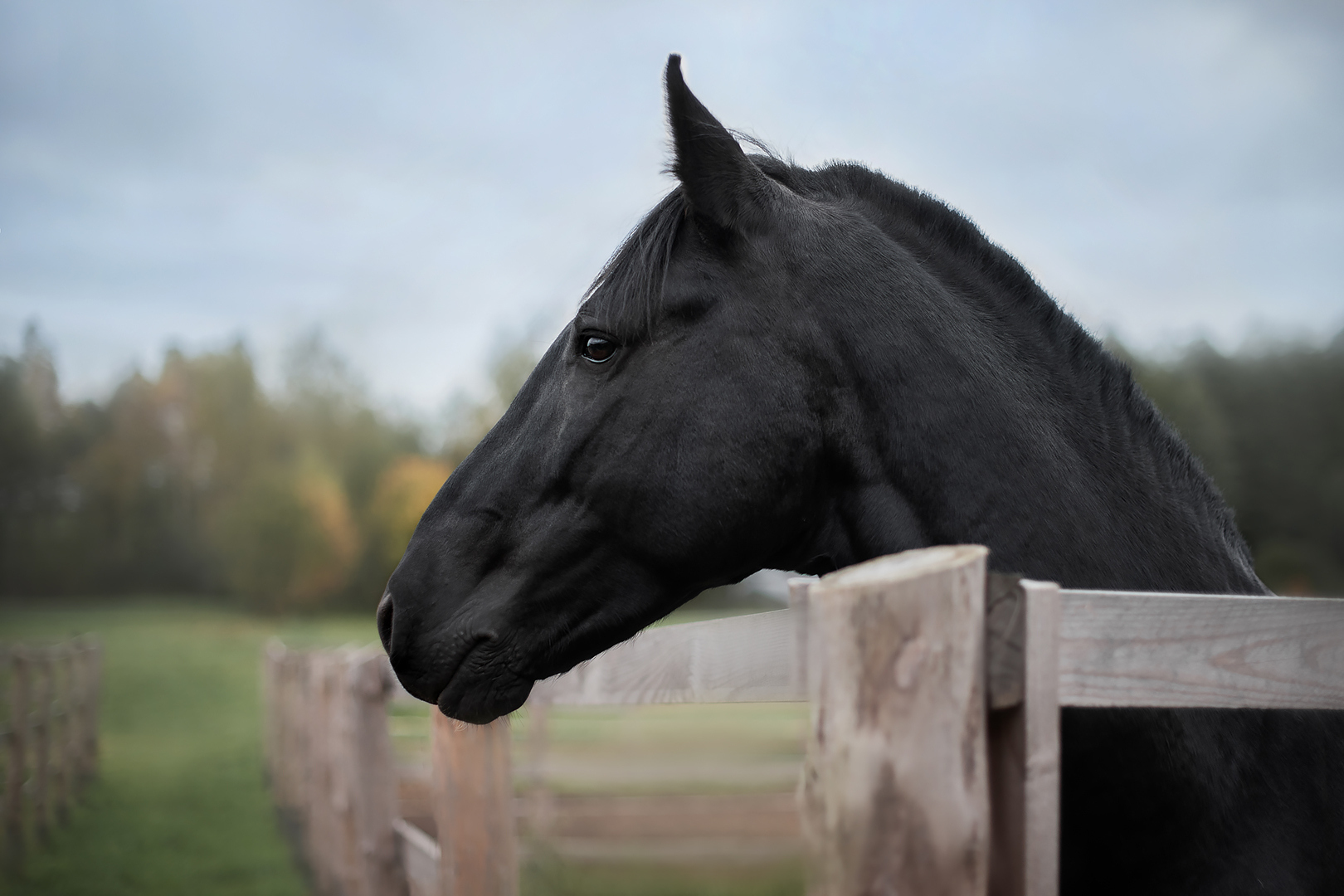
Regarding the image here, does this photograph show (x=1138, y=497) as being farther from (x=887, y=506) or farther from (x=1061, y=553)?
(x=887, y=506)

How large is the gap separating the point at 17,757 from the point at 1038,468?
431 inches

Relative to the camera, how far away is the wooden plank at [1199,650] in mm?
1163

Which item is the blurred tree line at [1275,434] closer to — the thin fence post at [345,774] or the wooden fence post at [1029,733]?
the thin fence post at [345,774]

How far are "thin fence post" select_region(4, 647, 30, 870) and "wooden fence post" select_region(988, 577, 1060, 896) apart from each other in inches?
421

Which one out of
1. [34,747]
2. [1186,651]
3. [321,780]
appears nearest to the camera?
[1186,651]

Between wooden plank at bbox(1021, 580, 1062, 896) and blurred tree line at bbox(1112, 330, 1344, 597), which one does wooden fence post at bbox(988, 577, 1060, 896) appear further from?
blurred tree line at bbox(1112, 330, 1344, 597)

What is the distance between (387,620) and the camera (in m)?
1.99

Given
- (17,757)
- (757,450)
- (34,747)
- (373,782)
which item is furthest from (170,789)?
(757,450)

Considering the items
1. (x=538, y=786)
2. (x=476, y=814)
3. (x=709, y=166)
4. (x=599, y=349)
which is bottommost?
(x=538, y=786)

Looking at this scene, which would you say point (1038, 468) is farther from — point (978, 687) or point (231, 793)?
point (231, 793)

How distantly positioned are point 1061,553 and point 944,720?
0.94m

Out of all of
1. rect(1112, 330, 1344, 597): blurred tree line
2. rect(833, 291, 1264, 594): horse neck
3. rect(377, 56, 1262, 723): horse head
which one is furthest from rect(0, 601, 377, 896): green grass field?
rect(1112, 330, 1344, 597): blurred tree line

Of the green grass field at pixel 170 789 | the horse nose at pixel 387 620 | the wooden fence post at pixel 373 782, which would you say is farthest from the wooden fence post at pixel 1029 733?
the green grass field at pixel 170 789

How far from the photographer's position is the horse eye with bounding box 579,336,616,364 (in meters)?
1.97
